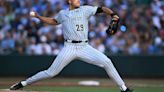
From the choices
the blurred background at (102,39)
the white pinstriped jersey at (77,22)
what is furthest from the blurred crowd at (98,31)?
the white pinstriped jersey at (77,22)

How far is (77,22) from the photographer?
885 centimetres

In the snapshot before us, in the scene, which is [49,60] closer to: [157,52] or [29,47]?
[29,47]

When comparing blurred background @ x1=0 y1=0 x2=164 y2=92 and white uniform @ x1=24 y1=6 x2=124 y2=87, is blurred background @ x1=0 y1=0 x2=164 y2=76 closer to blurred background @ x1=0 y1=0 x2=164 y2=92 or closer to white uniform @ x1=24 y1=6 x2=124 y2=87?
blurred background @ x1=0 y1=0 x2=164 y2=92

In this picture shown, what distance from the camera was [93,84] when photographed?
44.5 ft

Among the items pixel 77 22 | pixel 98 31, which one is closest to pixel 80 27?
pixel 77 22

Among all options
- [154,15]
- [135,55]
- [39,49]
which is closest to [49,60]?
[39,49]

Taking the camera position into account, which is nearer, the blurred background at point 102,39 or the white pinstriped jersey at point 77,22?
the white pinstriped jersey at point 77,22

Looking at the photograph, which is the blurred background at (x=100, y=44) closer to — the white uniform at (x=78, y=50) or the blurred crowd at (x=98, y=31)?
the blurred crowd at (x=98, y=31)

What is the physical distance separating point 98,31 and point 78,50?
7.73 metres

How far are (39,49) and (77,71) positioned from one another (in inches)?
59.1

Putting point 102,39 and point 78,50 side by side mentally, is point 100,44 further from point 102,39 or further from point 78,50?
point 78,50

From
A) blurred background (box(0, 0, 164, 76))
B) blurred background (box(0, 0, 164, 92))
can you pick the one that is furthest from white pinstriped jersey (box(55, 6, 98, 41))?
blurred background (box(0, 0, 164, 76))

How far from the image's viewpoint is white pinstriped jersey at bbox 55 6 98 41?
8.82 meters

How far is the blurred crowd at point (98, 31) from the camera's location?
16203mm
